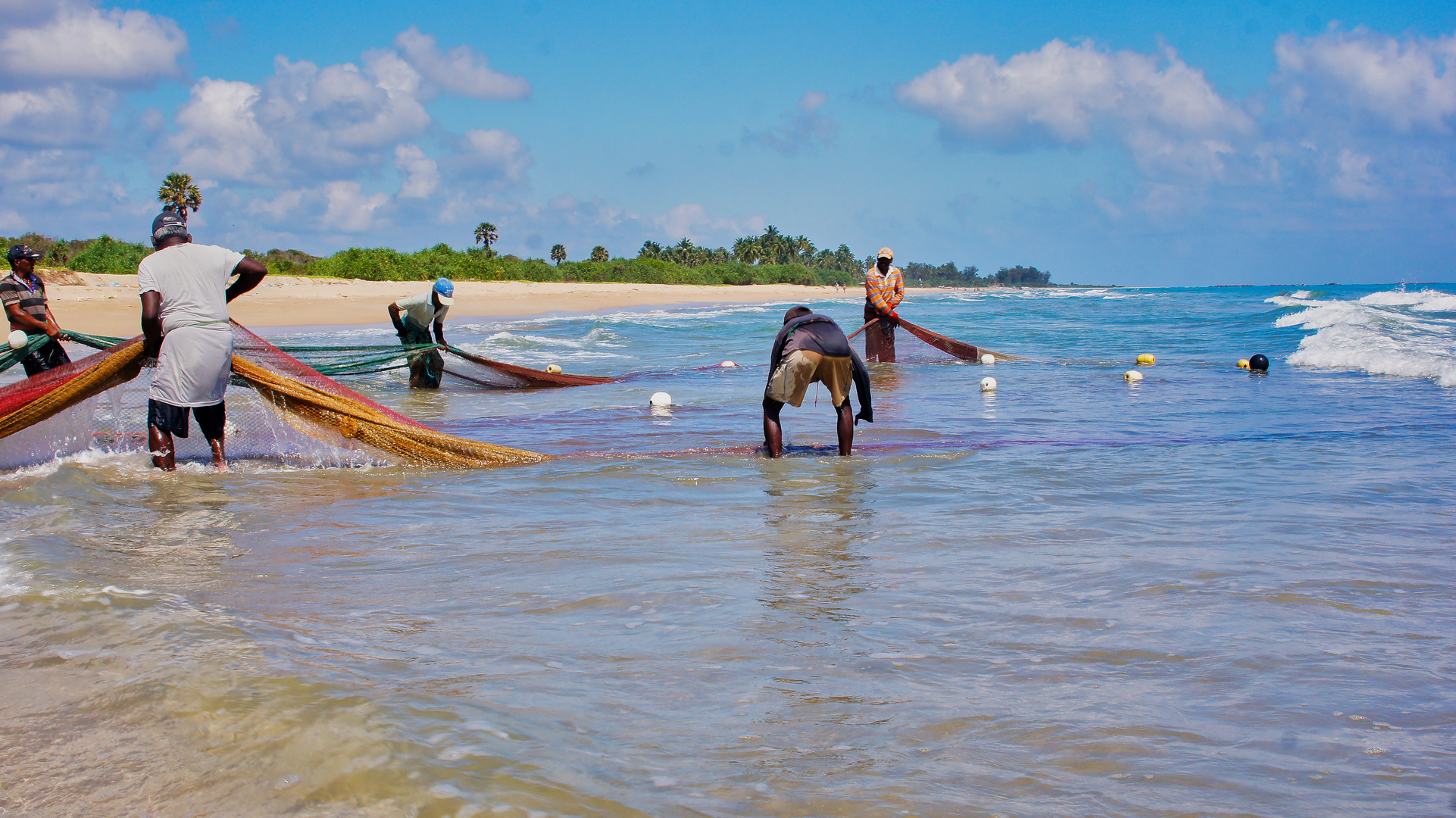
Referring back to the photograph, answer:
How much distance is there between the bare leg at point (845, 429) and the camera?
6473 mm

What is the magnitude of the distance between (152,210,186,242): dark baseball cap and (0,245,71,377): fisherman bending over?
8.65 ft

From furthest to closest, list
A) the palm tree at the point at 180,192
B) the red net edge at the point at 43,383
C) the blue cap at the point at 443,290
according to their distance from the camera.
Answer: the palm tree at the point at 180,192 → the blue cap at the point at 443,290 → the red net edge at the point at 43,383

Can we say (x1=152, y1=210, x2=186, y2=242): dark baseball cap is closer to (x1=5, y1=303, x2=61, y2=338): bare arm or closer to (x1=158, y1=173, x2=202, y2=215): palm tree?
(x1=5, y1=303, x2=61, y2=338): bare arm

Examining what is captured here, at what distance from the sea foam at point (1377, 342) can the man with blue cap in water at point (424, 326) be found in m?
11.6

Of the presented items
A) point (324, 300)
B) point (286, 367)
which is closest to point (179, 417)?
point (286, 367)

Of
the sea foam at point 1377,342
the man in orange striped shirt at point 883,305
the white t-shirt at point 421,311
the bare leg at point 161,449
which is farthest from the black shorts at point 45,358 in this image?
the sea foam at point 1377,342

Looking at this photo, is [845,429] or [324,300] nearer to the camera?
[845,429]

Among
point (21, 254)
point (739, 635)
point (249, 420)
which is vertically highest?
point (21, 254)

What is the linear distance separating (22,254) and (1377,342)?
62.4 feet

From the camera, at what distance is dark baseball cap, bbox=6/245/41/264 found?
7.24m

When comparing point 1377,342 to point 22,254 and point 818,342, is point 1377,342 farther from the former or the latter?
point 22,254

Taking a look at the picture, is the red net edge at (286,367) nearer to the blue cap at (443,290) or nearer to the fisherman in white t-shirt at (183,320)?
the fisherman in white t-shirt at (183,320)

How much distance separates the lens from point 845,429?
6523 mm

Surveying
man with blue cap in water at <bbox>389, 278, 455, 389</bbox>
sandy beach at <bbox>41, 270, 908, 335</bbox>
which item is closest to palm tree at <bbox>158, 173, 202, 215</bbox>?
sandy beach at <bbox>41, 270, 908, 335</bbox>
